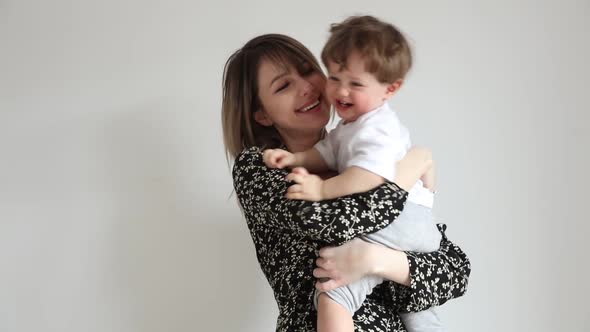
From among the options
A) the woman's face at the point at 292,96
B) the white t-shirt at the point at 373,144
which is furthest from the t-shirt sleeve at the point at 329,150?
the woman's face at the point at 292,96

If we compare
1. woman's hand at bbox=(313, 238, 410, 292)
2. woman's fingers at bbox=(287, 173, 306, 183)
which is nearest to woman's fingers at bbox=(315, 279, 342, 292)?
woman's hand at bbox=(313, 238, 410, 292)

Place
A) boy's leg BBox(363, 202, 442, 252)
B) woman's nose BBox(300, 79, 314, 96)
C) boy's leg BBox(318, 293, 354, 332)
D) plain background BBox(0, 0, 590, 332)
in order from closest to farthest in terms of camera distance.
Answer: boy's leg BBox(318, 293, 354, 332) < boy's leg BBox(363, 202, 442, 252) < woman's nose BBox(300, 79, 314, 96) < plain background BBox(0, 0, 590, 332)

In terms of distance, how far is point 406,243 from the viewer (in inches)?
54.7

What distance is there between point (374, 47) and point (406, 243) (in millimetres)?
455

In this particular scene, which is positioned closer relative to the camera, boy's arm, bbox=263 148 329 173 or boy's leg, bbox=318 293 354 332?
boy's leg, bbox=318 293 354 332

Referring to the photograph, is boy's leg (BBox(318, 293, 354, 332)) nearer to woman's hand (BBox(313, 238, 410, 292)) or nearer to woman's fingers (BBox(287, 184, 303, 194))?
woman's hand (BBox(313, 238, 410, 292))

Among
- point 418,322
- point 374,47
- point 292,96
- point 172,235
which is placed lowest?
point 418,322

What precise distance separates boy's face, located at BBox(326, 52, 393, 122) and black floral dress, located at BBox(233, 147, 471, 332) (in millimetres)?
189

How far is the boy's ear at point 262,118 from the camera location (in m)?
1.63

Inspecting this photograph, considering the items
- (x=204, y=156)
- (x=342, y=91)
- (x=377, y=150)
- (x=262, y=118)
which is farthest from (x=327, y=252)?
(x=204, y=156)

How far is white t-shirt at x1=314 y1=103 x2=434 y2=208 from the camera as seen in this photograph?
1.28 m

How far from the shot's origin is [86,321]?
1.98 m

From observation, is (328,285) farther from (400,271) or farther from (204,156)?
(204,156)

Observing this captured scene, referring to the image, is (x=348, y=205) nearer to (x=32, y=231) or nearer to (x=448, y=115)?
(x=448, y=115)
